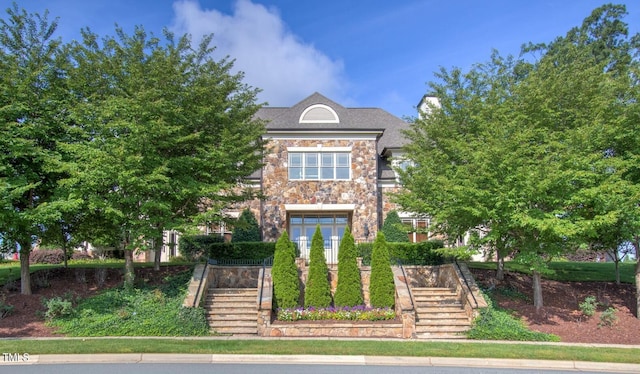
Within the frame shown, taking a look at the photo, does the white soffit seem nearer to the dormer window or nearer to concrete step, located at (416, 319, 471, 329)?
the dormer window

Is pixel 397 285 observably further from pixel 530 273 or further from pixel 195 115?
pixel 195 115

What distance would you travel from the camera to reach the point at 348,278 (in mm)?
15945

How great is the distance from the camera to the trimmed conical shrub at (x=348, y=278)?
15.7 m

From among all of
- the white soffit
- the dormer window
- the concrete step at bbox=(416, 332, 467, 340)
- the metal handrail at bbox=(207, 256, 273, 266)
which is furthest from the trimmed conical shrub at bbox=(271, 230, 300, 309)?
the dormer window

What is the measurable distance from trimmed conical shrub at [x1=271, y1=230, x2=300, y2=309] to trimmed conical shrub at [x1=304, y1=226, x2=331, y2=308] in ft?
1.34

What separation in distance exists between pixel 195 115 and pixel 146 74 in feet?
6.52

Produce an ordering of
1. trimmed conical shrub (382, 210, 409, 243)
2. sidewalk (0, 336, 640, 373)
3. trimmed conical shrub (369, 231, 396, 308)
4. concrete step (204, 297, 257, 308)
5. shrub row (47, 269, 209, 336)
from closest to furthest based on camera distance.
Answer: sidewalk (0, 336, 640, 373), shrub row (47, 269, 209, 336), concrete step (204, 297, 257, 308), trimmed conical shrub (369, 231, 396, 308), trimmed conical shrub (382, 210, 409, 243)

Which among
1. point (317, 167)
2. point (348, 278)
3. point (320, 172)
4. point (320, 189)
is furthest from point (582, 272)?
point (317, 167)

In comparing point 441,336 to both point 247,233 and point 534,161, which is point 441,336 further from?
point 247,233

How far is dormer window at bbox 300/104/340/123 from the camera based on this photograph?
24.9 meters

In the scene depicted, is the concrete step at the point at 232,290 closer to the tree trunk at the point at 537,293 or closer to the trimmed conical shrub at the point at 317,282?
the trimmed conical shrub at the point at 317,282

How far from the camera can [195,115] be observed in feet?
49.9

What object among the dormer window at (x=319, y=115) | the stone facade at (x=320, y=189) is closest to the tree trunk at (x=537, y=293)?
the stone facade at (x=320, y=189)

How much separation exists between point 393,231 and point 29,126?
1578 centimetres
